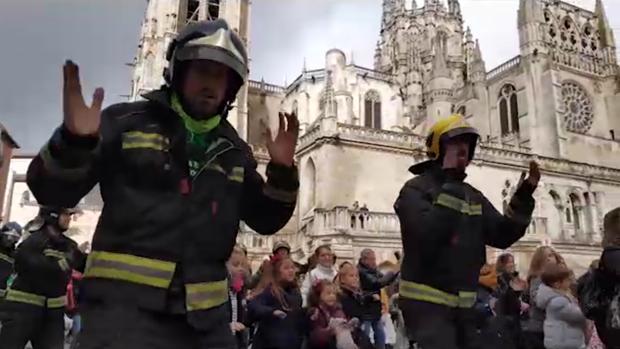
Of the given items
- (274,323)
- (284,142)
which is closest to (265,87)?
(274,323)

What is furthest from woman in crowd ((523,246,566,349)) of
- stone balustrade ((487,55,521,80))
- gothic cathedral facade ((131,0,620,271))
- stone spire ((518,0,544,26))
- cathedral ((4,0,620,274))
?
stone spire ((518,0,544,26))

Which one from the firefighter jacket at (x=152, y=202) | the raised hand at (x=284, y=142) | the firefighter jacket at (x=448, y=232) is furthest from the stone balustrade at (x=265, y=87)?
the firefighter jacket at (x=152, y=202)

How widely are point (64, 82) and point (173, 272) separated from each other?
745 millimetres

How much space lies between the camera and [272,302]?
568 cm

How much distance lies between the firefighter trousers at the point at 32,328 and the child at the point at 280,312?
6.47ft

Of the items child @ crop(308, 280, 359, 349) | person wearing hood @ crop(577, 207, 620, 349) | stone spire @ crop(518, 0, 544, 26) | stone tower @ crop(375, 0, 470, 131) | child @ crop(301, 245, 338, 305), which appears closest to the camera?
person wearing hood @ crop(577, 207, 620, 349)

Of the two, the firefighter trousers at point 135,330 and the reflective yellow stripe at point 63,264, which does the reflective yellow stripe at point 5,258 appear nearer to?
the reflective yellow stripe at point 63,264

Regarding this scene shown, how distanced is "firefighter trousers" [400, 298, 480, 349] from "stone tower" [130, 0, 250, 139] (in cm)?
2431

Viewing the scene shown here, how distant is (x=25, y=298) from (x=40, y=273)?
0.90 feet

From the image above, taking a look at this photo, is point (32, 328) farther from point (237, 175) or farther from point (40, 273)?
point (237, 175)

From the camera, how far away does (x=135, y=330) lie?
1.90 meters

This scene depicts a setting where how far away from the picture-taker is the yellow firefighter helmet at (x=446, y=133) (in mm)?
3686

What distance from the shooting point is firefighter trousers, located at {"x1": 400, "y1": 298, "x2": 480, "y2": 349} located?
3.21 m

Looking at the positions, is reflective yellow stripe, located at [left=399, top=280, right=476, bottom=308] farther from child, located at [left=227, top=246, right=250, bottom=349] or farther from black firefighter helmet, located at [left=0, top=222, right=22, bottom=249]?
black firefighter helmet, located at [left=0, top=222, right=22, bottom=249]
